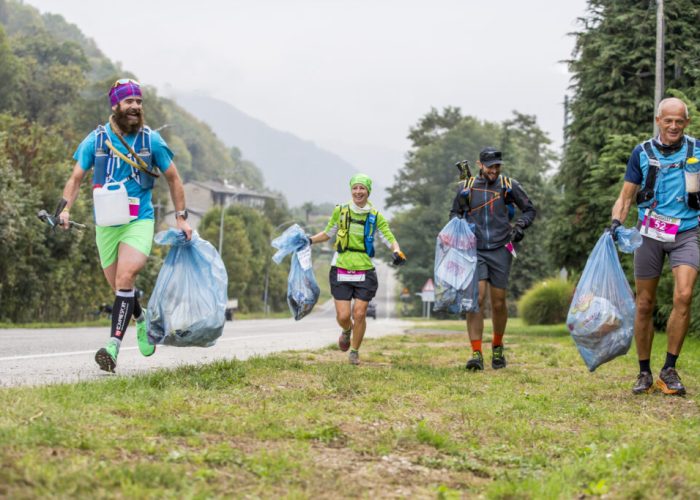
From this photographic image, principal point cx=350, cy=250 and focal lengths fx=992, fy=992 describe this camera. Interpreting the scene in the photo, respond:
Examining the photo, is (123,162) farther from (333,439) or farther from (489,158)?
(489,158)

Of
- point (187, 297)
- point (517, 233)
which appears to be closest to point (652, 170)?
point (517, 233)

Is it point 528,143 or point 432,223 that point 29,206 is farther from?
point 528,143

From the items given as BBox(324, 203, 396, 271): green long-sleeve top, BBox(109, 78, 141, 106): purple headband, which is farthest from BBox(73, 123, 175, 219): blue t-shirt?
BBox(324, 203, 396, 271): green long-sleeve top

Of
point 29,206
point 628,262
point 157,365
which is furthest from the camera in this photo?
point 29,206

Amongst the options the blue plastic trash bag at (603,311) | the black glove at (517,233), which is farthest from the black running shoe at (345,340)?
the blue plastic trash bag at (603,311)

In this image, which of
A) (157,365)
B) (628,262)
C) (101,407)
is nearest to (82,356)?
(157,365)

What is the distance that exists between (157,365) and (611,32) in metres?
17.6

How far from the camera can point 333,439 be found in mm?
5047

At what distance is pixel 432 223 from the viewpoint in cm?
8050

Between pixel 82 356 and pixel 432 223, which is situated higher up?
pixel 432 223

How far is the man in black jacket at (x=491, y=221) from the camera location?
9.84 meters

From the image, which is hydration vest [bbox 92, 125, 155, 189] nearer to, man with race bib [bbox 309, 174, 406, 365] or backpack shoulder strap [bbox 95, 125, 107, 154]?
backpack shoulder strap [bbox 95, 125, 107, 154]

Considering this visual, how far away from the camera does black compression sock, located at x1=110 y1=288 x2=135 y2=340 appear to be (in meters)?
7.66

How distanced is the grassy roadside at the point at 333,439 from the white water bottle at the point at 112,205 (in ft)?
4.09
